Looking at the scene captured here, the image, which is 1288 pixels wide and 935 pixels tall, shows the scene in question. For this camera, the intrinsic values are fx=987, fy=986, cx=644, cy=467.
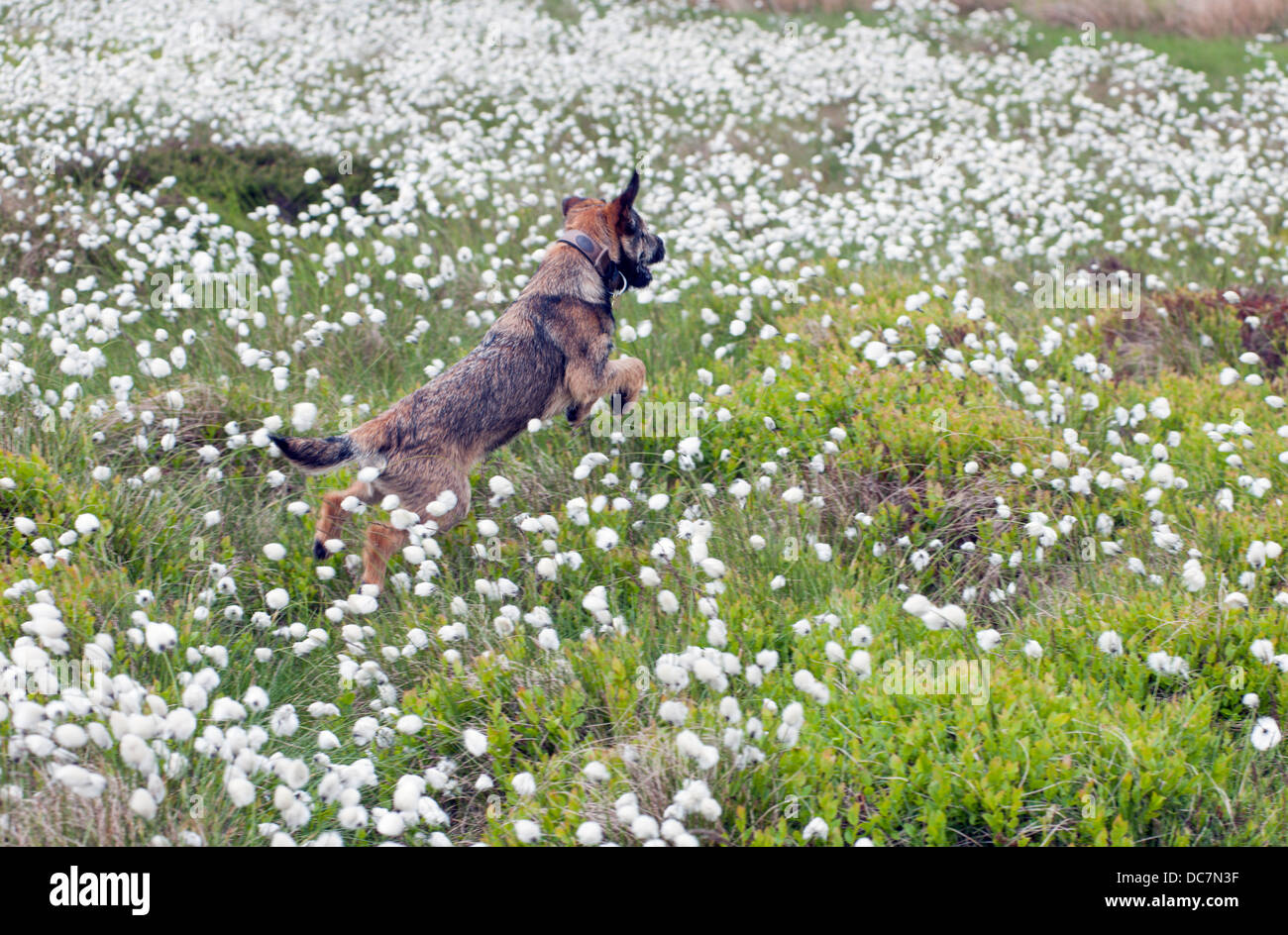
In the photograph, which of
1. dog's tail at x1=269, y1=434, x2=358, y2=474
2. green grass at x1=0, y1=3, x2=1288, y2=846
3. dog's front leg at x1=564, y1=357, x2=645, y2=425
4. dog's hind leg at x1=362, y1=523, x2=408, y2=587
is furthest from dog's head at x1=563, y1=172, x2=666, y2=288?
dog's hind leg at x1=362, y1=523, x2=408, y2=587

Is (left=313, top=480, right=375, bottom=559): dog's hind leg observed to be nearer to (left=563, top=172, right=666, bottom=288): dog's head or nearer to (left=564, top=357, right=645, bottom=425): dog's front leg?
(left=564, top=357, right=645, bottom=425): dog's front leg

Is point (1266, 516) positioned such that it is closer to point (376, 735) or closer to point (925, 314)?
point (925, 314)

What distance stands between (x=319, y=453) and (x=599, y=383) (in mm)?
1741

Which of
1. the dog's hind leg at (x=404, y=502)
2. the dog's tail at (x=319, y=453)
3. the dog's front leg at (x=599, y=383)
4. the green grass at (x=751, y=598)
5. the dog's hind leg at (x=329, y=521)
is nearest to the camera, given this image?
the green grass at (x=751, y=598)

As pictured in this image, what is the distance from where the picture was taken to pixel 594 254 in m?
5.94

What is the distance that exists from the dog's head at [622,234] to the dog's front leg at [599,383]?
20.8 inches

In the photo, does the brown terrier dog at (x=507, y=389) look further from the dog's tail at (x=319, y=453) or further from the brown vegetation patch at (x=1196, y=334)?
the brown vegetation patch at (x=1196, y=334)

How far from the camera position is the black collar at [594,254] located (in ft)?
19.4

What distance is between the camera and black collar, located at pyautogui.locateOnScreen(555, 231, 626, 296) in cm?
592

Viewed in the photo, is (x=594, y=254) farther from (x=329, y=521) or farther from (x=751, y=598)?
(x=751, y=598)

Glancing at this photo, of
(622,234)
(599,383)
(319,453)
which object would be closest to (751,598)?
(599,383)

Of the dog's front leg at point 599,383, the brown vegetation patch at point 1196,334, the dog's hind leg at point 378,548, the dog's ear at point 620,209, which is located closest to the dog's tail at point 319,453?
the dog's hind leg at point 378,548
